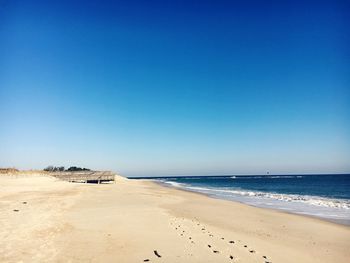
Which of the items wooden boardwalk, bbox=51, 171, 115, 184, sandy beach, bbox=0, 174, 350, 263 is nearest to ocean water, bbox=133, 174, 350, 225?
sandy beach, bbox=0, 174, 350, 263

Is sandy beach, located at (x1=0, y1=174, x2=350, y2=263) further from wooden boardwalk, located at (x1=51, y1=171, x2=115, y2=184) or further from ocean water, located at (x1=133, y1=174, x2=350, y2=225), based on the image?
wooden boardwalk, located at (x1=51, y1=171, x2=115, y2=184)

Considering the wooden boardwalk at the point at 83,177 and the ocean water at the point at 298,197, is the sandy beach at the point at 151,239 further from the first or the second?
the wooden boardwalk at the point at 83,177

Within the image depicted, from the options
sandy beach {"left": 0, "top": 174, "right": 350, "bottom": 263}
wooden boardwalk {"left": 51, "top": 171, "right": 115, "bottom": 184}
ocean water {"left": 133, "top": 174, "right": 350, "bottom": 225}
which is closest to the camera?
sandy beach {"left": 0, "top": 174, "right": 350, "bottom": 263}

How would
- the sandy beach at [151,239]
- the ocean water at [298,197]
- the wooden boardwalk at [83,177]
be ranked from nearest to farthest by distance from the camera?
the sandy beach at [151,239], the ocean water at [298,197], the wooden boardwalk at [83,177]

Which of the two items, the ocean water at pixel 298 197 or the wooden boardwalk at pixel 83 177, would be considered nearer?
the ocean water at pixel 298 197

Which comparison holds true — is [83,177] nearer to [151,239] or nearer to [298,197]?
[298,197]

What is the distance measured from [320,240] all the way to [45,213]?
12.2 meters

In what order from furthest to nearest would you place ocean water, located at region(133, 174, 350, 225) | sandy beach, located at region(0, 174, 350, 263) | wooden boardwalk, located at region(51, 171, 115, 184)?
1. wooden boardwalk, located at region(51, 171, 115, 184)
2. ocean water, located at region(133, 174, 350, 225)
3. sandy beach, located at region(0, 174, 350, 263)

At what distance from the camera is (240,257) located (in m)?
8.20

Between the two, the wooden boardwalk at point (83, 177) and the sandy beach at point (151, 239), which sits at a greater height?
the wooden boardwalk at point (83, 177)

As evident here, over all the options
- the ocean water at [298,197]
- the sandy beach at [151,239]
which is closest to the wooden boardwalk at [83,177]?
the ocean water at [298,197]

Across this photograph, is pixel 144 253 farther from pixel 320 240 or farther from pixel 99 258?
pixel 320 240

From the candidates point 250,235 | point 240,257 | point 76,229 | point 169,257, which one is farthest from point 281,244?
point 76,229

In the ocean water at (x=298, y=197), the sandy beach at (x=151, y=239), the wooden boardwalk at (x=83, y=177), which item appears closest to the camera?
the sandy beach at (x=151, y=239)
